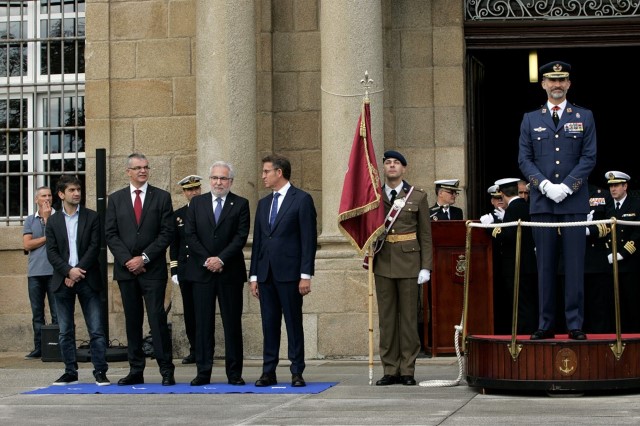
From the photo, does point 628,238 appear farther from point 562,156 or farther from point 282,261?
point 282,261

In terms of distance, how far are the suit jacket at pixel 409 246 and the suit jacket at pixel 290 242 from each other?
0.63m

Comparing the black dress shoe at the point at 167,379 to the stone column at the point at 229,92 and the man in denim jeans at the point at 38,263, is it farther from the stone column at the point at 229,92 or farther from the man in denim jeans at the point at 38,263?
the man in denim jeans at the point at 38,263

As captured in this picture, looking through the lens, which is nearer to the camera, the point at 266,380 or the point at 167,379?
the point at 266,380

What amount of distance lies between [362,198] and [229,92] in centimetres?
341

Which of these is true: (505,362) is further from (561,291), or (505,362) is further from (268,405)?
(561,291)

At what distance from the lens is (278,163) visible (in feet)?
41.3

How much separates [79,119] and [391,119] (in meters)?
3.92

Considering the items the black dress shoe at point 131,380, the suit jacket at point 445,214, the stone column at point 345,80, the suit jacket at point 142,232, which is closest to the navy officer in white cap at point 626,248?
the suit jacket at point 445,214

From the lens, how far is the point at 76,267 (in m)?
13.0

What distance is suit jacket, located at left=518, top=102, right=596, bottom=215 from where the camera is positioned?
451 inches

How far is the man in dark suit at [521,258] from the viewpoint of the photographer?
1431 cm

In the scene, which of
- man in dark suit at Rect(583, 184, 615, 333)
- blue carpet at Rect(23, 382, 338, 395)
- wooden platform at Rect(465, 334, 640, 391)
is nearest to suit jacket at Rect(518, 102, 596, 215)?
wooden platform at Rect(465, 334, 640, 391)

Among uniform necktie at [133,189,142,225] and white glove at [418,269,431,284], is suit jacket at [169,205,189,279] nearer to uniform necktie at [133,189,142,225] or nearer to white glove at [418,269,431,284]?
uniform necktie at [133,189,142,225]

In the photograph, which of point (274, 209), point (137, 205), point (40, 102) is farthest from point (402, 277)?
point (40, 102)
